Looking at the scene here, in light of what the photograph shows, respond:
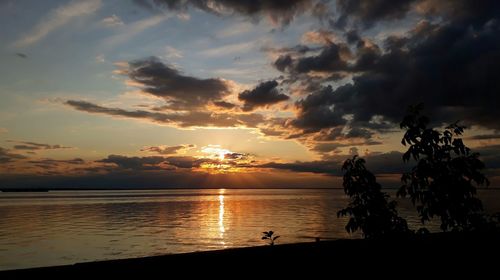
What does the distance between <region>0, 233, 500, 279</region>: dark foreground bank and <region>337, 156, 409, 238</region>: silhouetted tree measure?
17.7ft

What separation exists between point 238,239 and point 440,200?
49.1m

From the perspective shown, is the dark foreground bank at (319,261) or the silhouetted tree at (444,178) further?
the silhouetted tree at (444,178)

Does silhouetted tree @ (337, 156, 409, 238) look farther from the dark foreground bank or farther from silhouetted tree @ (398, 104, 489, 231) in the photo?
the dark foreground bank

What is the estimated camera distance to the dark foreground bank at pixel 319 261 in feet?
16.8

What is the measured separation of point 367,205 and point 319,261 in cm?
722

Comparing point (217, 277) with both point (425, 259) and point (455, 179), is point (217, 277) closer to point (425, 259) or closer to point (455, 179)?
point (425, 259)

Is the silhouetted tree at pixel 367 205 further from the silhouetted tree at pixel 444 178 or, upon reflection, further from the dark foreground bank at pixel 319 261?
the dark foreground bank at pixel 319 261

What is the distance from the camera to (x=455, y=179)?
381 inches

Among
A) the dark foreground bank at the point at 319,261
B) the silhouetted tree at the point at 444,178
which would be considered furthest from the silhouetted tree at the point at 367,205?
the dark foreground bank at the point at 319,261

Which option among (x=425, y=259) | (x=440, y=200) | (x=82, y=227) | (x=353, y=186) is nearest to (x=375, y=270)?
(x=425, y=259)

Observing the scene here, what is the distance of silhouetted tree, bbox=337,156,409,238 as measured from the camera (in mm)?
12172

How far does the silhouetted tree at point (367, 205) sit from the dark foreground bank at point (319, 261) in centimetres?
540

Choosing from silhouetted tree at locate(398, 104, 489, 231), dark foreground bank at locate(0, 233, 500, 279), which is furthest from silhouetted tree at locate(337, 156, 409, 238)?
dark foreground bank at locate(0, 233, 500, 279)

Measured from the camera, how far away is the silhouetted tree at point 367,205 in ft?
39.9
